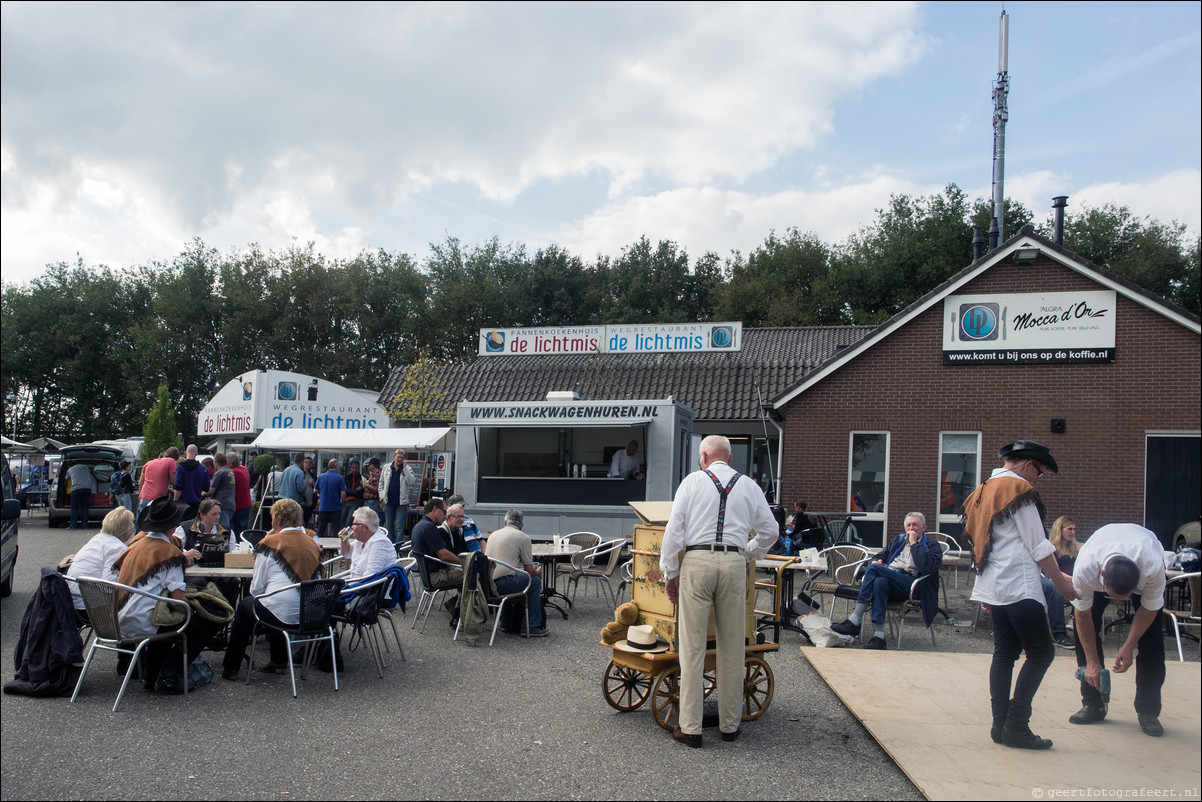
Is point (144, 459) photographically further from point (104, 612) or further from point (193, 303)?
point (104, 612)

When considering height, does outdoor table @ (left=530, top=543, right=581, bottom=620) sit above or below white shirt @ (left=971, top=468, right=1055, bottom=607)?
below

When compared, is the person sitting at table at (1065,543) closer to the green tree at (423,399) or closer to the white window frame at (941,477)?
the white window frame at (941,477)

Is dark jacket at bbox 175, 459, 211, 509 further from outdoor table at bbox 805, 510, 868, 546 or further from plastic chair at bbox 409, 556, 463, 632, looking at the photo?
outdoor table at bbox 805, 510, 868, 546

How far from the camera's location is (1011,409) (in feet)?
47.1

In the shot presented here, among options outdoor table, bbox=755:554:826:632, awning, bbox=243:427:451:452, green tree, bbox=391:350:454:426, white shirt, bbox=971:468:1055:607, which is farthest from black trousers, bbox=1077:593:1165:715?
green tree, bbox=391:350:454:426

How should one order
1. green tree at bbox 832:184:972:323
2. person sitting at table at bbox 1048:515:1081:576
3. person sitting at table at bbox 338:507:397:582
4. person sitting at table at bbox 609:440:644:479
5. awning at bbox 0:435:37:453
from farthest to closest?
green tree at bbox 832:184:972:323 → awning at bbox 0:435:37:453 → person sitting at table at bbox 609:440:644:479 → person sitting at table at bbox 1048:515:1081:576 → person sitting at table at bbox 338:507:397:582

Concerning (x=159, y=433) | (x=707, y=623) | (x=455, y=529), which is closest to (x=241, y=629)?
(x=455, y=529)

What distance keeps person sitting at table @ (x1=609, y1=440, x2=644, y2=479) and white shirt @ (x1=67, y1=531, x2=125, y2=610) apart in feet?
28.0

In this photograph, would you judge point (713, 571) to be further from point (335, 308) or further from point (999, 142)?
point (335, 308)

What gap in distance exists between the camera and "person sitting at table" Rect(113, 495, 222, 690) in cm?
595

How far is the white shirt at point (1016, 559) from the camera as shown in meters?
4.86

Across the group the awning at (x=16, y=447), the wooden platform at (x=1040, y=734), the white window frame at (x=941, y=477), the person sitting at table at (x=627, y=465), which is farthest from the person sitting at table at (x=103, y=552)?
the awning at (x=16, y=447)

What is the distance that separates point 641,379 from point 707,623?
1602cm

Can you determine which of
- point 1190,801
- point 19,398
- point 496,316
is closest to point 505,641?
point 1190,801
